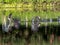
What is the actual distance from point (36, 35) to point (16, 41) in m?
1.21

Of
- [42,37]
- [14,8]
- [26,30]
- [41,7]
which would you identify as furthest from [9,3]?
[42,37]

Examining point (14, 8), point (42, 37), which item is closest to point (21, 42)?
point (42, 37)

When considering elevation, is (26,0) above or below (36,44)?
above

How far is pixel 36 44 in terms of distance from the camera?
9.02 meters

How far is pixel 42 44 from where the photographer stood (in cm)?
900

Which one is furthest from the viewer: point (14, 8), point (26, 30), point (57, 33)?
point (14, 8)

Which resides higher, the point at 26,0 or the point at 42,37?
the point at 26,0

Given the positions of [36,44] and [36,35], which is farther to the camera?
[36,35]

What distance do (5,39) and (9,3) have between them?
15.0 m

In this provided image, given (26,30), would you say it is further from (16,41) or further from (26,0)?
(26,0)

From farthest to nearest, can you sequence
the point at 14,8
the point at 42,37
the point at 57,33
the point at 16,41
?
the point at 14,8 → the point at 57,33 → the point at 42,37 → the point at 16,41

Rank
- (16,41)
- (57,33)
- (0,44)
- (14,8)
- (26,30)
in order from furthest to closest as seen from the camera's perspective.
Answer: (14,8) < (26,30) < (57,33) < (16,41) < (0,44)

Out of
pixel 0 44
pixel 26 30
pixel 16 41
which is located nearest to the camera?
pixel 0 44

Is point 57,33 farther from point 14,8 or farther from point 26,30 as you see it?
point 14,8
